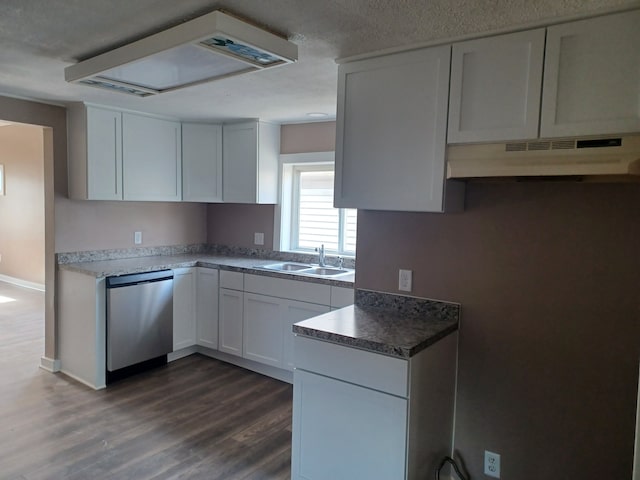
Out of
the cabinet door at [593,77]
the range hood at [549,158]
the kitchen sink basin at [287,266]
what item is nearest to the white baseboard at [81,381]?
the kitchen sink basin at [287,266]

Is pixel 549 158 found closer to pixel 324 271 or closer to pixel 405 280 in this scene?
pixel 405 280

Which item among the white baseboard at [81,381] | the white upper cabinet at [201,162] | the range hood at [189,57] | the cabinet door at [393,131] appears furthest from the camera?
the white upper cabinet at [201,162]

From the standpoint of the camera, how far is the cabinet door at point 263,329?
143 inches

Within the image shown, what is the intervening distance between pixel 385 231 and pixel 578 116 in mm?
1086

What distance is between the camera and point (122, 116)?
3.81 metres

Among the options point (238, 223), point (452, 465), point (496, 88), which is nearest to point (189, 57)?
point (496, 88)

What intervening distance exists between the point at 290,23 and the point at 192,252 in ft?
10.9

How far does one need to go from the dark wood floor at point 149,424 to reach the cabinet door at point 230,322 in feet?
0.63

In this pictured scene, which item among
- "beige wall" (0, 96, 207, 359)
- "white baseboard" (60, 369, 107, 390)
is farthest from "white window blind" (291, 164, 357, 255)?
"white baseboard" (60, 369, 107, 390)

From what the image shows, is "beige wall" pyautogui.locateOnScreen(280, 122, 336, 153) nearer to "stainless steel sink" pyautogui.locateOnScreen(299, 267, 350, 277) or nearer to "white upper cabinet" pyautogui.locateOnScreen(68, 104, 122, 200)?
"stainless steel sink" pyautogui.locateOnScreen(299, 267, 350, 277)

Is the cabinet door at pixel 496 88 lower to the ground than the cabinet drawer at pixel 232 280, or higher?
higher

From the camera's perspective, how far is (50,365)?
381 cm

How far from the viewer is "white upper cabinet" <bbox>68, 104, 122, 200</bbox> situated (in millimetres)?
3592

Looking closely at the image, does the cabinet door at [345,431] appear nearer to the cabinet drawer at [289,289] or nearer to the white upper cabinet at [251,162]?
the cabinet drawer at [289,289]
